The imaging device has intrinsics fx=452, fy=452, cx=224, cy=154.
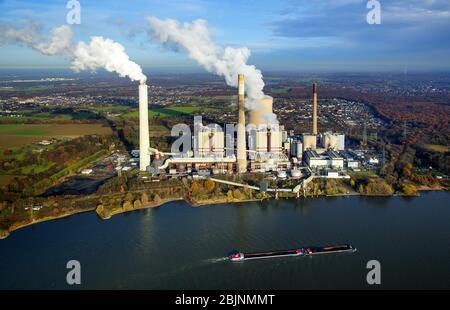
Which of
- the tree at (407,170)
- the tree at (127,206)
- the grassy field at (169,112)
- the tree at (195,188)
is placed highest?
the grassy field at (169,112)

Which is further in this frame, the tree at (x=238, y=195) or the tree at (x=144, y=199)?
the tree at (x=238, y=195)

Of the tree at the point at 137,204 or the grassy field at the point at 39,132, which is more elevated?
the grassy field at the point at 39,132

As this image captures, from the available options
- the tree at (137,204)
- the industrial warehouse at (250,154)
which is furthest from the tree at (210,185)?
the tree at (137,204)

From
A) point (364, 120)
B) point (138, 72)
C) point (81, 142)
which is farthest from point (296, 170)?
point (364, 120)

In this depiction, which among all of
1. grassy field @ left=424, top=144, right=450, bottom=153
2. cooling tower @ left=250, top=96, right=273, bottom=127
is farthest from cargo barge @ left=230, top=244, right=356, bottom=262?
grassy field @ left=424, top=144, right=450, bottom=153

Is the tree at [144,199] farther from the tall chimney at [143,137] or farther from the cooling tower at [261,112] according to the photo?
the cooling tower at [261,112]

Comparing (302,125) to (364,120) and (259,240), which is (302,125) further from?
(259,240)
